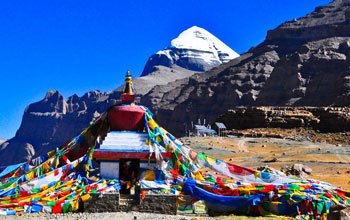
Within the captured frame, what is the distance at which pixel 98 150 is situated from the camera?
68.8ft

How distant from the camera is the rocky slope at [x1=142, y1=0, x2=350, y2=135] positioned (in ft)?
443

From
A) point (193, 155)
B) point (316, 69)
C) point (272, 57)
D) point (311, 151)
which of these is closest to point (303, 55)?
point (316, 69)

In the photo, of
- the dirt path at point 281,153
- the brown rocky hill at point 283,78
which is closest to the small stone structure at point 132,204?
the dirt path at point 281,153

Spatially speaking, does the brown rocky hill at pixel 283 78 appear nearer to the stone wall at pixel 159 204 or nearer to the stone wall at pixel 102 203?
the stone wall at pixel 159 204

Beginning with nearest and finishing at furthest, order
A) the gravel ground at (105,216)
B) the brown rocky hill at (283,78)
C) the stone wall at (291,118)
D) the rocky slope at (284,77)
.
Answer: the gravel ground at (105,216)
the stone wall at (291,118)
the rocky slope at (284,77)
the brown rocky hill at (283,78)

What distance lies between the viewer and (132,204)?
18.7 m

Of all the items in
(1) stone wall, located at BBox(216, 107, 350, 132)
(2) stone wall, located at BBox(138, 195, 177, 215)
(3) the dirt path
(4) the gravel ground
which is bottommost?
(3) the dirt path

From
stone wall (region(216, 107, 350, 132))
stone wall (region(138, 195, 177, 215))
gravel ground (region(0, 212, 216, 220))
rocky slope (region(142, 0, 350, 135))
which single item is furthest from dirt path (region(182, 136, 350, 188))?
rocky slope (region(142, 0, 350, 135))

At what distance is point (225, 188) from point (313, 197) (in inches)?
109

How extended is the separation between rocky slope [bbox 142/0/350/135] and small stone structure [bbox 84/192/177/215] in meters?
96.4

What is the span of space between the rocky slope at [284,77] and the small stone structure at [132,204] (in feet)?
316

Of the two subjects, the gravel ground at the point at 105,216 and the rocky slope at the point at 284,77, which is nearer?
the gravel ground at the point at 105,216

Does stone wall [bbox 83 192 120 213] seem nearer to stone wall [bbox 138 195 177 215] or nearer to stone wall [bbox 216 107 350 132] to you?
stone wall [bbox 138 195 177 215]

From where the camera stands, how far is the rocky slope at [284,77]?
135m
